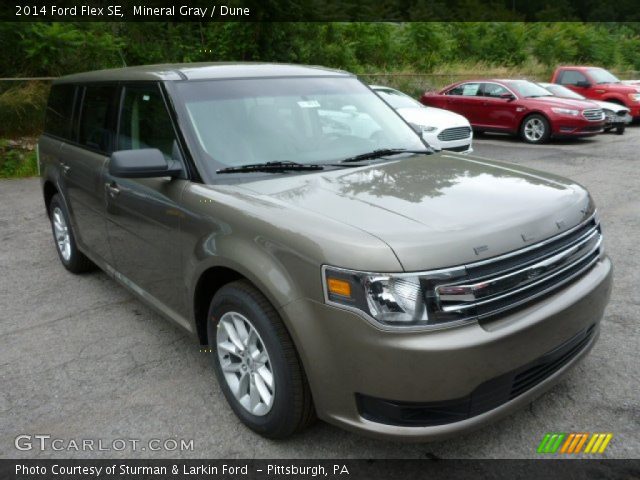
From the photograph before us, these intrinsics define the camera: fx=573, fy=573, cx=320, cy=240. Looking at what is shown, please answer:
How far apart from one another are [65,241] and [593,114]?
1260 centimetres

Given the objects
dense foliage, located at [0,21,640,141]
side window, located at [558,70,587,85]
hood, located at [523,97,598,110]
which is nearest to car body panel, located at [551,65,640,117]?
side window, located at [558,70,587,85]

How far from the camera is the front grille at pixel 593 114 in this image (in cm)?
1359

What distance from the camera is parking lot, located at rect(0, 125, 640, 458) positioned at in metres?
2.82

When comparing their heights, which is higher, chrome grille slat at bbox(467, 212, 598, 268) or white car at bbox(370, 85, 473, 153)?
chrome grille slat at bbox(467, 212, 598, 268)

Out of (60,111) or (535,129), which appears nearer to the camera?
(60,111)

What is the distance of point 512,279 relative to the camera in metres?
2.41

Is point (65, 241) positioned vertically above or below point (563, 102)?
below

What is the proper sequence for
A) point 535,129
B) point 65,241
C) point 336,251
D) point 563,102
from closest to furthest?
point 336,251 < point 65,241 < point 563,102 < point 535,129

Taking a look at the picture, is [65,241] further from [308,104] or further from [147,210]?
[308,104]

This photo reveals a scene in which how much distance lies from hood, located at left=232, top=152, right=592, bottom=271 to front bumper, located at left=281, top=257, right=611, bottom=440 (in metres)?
0.30

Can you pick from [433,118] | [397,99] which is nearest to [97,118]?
[433,118]

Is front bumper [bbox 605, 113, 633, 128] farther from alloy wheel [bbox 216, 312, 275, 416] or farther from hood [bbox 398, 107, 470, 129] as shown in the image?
alloy wheel [bbox 216, 312, 275, 416]

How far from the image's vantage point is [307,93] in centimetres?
376

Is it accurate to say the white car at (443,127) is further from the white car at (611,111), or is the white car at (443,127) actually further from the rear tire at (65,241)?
the rear tire at (65,241)
